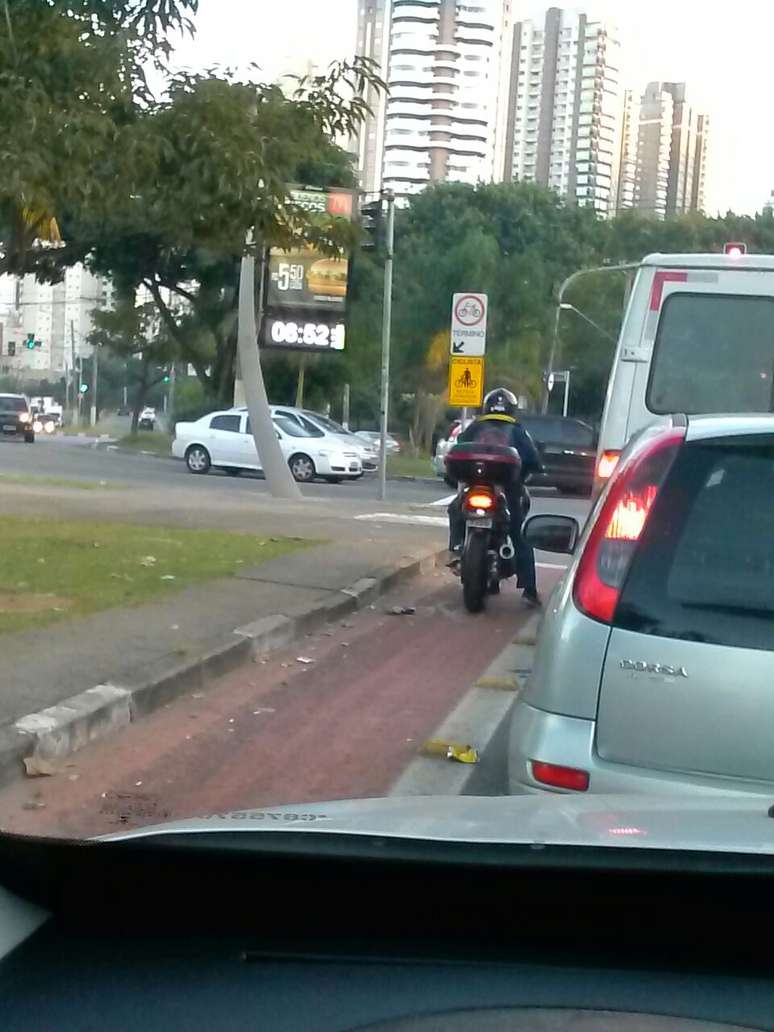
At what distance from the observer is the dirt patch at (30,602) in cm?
982

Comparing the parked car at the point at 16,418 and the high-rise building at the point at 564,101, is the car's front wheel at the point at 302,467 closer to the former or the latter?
the parked car at the point at 16,418

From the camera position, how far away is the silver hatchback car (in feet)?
12.3

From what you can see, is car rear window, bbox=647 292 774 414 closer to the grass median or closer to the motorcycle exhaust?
the motorcycle exhaust

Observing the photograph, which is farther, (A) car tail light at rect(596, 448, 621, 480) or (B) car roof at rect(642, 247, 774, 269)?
(B) car roof at rect(642, 247, 774, 269)

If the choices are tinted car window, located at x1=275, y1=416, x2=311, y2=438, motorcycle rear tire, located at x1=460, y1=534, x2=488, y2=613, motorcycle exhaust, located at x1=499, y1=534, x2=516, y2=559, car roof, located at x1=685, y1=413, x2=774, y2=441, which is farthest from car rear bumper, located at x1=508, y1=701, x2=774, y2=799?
tinted car window, located at x1=275, y1=416, x2=311, y2=438

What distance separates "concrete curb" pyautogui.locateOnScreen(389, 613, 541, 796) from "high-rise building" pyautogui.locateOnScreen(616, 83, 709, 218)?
432ft

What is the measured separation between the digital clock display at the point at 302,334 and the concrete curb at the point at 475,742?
17.0 meters

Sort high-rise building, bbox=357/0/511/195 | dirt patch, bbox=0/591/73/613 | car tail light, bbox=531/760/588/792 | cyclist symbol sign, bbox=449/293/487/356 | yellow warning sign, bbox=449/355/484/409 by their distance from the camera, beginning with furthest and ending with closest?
high-rise building, bbox=357/0/511/195, yellow warning sign, bbox=449/355/484/409, cyclist symbol sign, bbox=449/293/487/356, dirt patch, bbox=0/591/73/613, car tail light, bbox=531/760/588/792

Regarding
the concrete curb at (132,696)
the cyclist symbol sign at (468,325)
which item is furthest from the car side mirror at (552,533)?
the cyclist symbol sign at (468,325)

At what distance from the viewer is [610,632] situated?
3.94 metres

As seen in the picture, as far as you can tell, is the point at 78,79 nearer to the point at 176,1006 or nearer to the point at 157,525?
the point at 157,525

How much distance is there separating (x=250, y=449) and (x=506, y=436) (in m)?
20.0

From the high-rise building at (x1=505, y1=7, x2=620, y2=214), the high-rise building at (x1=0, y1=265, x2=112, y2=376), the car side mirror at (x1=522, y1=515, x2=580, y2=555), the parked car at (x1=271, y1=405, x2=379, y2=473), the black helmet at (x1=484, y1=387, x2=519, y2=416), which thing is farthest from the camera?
the high-rise building at (x1=505, y1=7, x2=620, y2=214)

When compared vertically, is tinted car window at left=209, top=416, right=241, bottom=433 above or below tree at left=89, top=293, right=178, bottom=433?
below
